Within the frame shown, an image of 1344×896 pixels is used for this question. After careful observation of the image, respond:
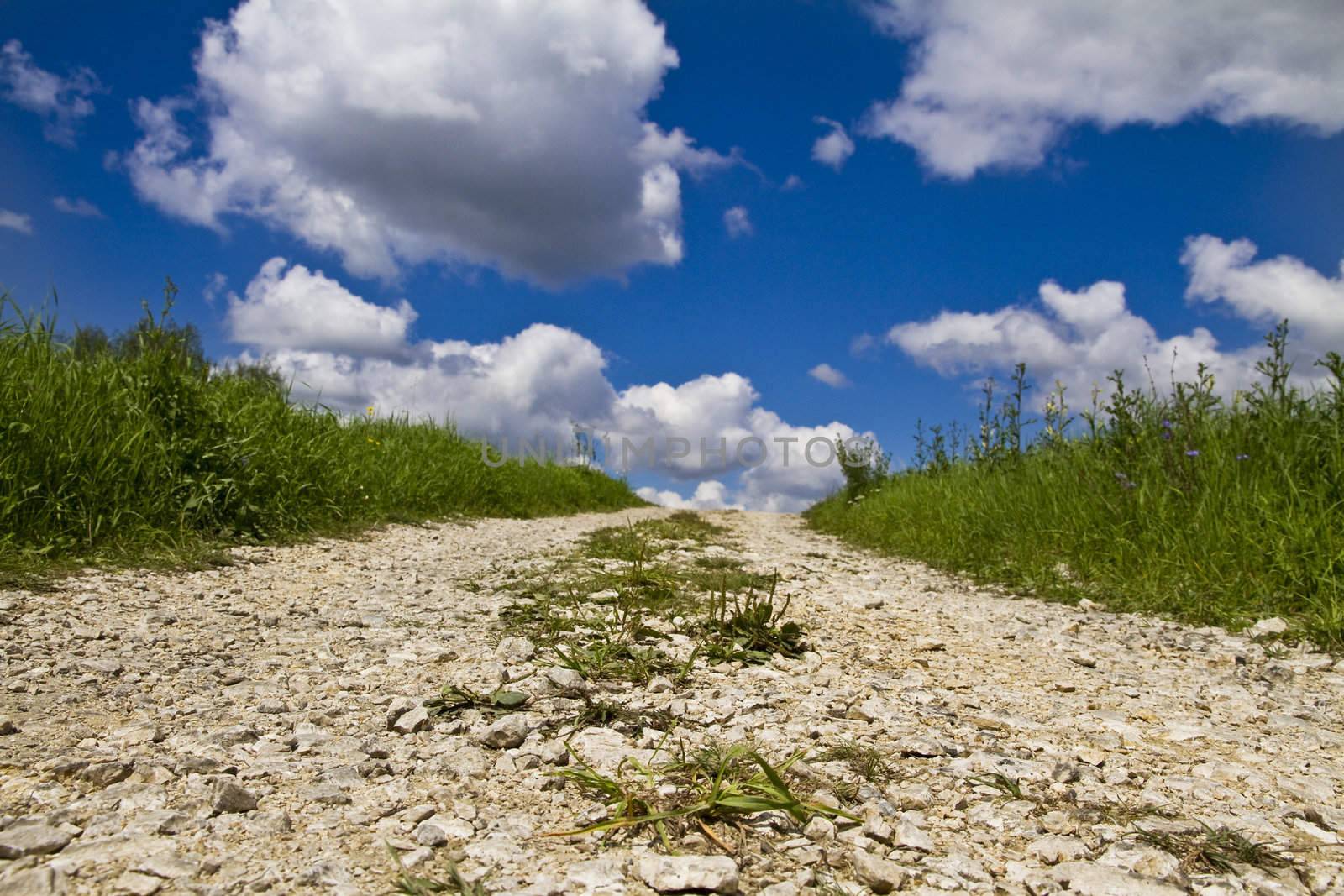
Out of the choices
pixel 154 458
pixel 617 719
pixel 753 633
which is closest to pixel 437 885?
pixel 617 719

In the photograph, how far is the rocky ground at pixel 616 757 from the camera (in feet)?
5.48

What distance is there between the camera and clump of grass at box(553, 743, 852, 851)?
182cm

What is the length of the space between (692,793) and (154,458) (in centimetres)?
551

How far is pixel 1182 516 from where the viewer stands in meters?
5.72

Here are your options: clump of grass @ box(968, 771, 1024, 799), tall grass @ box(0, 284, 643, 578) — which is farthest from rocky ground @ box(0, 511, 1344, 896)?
tall grass @ box(0, 284, 643, 578)

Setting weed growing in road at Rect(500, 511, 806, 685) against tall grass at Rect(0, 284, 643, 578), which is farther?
tall grass at Rect(0, 284, 643, 578)

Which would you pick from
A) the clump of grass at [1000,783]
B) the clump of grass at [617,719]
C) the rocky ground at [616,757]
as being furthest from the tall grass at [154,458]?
the clump of grass at [1000,783]

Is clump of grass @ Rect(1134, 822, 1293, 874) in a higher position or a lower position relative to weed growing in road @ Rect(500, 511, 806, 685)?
lower

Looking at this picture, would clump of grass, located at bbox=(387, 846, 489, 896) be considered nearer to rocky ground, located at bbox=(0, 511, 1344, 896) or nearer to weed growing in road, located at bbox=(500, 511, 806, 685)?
rocky ground, located at bbox=(0, 511, 1344, 896)

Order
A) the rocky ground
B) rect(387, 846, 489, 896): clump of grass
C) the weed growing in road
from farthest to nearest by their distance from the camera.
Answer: the weed growing in road
the rocky ground
rect(387, 846, 489, 896): clump of grass

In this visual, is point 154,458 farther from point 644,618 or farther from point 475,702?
point 475,702

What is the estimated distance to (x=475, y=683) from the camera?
2.84 m

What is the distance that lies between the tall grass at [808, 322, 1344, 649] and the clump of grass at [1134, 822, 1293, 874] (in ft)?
9.52

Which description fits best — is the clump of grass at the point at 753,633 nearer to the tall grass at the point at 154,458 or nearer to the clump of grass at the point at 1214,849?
the clump of grass at the point at 1214,849
